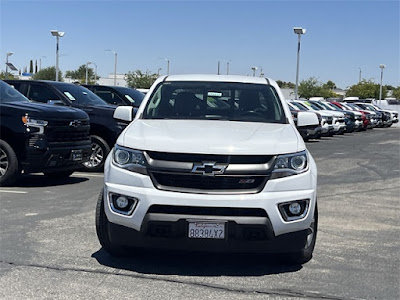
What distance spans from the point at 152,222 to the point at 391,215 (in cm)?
445

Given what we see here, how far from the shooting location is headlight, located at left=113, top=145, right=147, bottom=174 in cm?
470

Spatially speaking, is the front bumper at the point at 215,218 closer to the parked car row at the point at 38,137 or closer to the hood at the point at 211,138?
the hood at the point at 211,138

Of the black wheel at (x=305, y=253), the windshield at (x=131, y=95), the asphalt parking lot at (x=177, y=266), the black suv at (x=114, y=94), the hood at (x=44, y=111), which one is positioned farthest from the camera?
the black suv at (x=114, y=94)

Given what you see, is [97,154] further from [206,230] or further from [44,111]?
[206,230]

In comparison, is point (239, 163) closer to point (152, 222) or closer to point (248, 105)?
point (152, 222)

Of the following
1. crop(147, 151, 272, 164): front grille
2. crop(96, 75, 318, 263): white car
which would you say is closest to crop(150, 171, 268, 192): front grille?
crop(96, 75, 318, 263): white car

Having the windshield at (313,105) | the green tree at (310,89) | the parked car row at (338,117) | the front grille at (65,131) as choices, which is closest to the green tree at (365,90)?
the green tree at (310,89)

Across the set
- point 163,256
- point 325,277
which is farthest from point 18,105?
point 325,277

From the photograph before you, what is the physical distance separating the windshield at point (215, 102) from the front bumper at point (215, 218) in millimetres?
1339

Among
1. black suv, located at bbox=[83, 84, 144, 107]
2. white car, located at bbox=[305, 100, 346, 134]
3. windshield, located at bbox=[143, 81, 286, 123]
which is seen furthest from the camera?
white car, located at bbox=[305, 100, 346, 134]

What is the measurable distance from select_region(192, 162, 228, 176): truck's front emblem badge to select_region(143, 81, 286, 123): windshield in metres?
1.36

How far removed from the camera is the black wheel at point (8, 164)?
8836mm

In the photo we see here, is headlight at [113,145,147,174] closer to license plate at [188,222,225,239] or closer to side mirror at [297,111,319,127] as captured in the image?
license plate at [188,222,225,239]

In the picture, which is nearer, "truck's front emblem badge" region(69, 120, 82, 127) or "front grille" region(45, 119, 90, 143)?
"front grille" region(45, 119, 90, 143)
